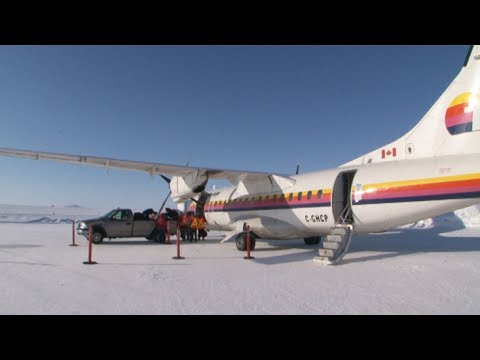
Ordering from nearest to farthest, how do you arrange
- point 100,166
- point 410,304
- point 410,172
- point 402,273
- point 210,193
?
point 410,304
point 402,273
point 410,172
point 100,166
point 210,193

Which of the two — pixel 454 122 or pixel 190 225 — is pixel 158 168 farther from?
pixel 454 122

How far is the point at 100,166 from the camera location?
13758 millimetres

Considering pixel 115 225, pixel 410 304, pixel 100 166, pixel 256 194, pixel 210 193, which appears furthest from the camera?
pixel 210 193

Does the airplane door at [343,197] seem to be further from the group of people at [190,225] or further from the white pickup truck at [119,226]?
the white pickup truck at [119,226]

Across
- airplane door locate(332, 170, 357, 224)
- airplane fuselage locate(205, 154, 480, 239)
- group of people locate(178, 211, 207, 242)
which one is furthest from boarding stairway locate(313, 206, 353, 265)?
group of people locate(178, 211, 207, 242)

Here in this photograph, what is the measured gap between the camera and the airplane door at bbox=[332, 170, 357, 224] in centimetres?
1114

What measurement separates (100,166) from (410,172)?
458 inches

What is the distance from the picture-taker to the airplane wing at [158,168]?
1262cm

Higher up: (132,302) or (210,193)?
(210,193)

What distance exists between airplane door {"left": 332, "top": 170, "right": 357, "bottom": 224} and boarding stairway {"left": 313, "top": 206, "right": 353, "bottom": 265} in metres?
0.61

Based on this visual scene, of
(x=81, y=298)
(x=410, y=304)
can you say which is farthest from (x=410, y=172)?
(x=81, y=298)

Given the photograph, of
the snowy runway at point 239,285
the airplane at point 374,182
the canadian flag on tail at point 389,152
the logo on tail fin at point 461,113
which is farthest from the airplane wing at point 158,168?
the logo on tail fin at point 461,113

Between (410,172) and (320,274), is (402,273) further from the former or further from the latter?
(410,172)

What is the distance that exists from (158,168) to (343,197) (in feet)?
24.6
